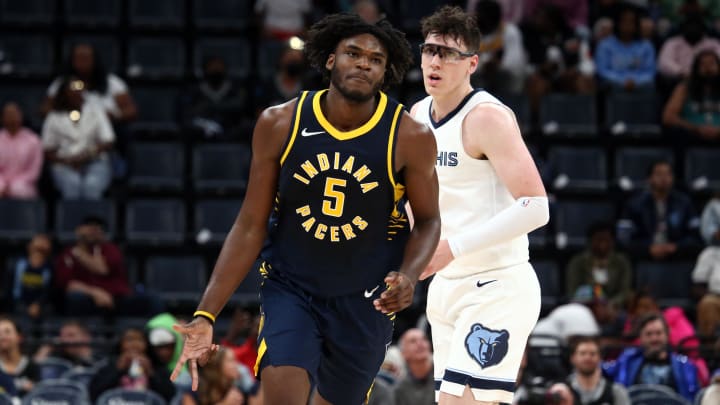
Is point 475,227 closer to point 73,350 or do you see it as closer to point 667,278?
point 73,350

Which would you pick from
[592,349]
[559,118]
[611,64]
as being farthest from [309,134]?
[611,64]

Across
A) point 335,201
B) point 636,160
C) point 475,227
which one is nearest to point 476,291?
point 475,227

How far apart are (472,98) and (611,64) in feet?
31.9

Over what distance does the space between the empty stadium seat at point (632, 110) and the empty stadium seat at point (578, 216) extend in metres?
1.41

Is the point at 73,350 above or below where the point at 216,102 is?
below

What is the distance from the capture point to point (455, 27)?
583 cm

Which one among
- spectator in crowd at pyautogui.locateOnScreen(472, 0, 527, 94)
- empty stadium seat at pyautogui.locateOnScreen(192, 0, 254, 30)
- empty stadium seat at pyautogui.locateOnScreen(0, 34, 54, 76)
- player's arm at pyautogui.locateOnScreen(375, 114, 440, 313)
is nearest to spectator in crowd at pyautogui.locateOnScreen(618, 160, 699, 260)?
spectator in crowd at pyautogui.locateOnScreen(472, 0, 527, 94)

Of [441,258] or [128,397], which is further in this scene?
[128,397]

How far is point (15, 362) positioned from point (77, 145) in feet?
10.4

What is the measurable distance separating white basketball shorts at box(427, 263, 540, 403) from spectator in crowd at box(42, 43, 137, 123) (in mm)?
8548

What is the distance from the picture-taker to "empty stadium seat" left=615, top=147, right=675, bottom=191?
13.9 m

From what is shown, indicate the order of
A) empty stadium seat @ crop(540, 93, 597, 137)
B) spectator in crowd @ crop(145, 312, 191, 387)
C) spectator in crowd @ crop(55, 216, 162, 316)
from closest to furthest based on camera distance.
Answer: spectator in crowd @ crop(145, 312, 191, 387), spectator in crowd @ crop(55, 216, 162, 316), empty stadium seat @ crop(540, 93, 597, 137)

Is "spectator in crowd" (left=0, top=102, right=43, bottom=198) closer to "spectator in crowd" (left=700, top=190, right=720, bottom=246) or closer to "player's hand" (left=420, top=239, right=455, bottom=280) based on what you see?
"spectator in crowd" (left=700, top=190, right=720, bottom=246)

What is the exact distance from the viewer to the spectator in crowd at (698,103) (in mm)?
14062
